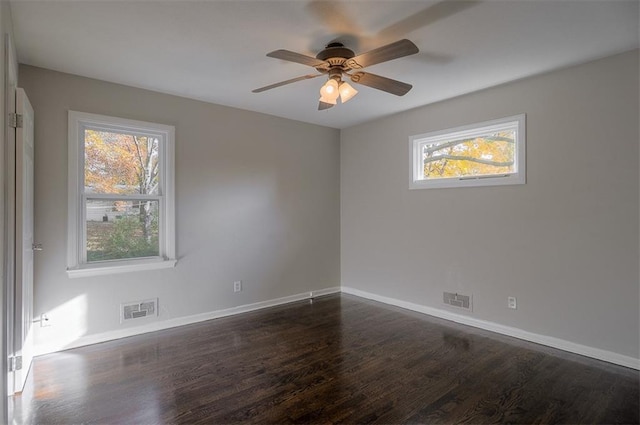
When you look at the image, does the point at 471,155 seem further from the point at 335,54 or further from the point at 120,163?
the point at 120,163

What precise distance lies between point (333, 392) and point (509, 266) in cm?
223

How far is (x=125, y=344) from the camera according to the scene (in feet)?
10.8

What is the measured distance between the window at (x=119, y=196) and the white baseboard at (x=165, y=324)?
603 mm

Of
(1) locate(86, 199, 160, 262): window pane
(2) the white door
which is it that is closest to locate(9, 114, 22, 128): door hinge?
(2) the white door

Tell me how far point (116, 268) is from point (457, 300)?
3.59m

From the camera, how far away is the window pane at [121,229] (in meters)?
3.42

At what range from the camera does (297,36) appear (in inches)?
100

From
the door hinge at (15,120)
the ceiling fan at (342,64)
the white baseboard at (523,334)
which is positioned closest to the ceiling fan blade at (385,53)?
the ceiling fan at (342,64)

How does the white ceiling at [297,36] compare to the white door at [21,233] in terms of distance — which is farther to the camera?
the white door at [21,233]

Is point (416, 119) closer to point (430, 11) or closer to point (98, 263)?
point (430, 11)

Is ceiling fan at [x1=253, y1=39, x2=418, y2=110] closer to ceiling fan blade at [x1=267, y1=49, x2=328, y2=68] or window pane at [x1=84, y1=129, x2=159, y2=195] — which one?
ceiling fan blade at [x1=267, y1=49, x2=328, y2=68]

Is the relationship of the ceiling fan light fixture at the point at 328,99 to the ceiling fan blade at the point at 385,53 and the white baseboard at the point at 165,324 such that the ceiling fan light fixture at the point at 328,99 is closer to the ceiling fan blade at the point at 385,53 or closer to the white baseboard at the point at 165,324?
the ceiling fan blade at the point at 385,53

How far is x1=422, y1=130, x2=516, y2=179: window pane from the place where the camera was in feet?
11.8

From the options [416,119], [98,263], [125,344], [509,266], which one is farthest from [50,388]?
[416,119]
